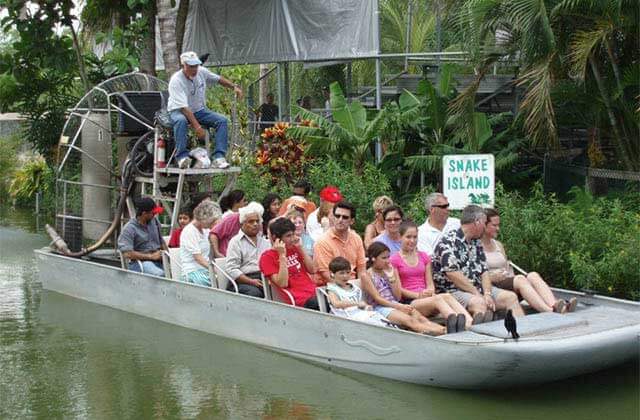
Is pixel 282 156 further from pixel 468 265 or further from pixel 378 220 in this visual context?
pixel 468 265

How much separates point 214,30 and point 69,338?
11.5 m

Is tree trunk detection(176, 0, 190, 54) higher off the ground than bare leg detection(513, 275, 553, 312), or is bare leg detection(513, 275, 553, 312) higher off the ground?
tree trunk detection(176, 0, 190, 54)

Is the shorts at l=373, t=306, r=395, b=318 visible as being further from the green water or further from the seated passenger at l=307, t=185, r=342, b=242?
the seated passenger at l=307, t=185, r=342, b=242

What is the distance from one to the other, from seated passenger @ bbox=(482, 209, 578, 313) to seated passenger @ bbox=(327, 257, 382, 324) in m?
1.42

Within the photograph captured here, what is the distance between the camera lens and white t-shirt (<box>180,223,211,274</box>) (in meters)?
12.2

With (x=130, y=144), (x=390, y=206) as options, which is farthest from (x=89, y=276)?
(x=390, y=206)

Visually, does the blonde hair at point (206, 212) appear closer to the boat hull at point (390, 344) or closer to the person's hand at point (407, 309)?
the boat hull at point (390, 344)

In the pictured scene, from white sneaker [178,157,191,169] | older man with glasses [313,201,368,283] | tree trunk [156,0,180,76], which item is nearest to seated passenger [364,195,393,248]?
older man with glasses [313,201,368,283]

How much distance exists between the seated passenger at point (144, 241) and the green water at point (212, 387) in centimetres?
88

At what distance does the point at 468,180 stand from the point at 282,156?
5.52 m

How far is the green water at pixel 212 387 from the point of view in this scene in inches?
361

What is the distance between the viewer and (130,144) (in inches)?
583

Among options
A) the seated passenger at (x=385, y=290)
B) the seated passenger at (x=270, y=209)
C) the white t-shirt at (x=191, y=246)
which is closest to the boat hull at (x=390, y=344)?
the white t-shirt at (x=191, y=246)

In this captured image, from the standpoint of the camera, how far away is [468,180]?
1262cm
